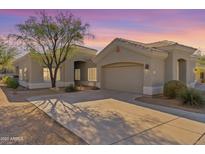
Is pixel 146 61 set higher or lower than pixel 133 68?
higher

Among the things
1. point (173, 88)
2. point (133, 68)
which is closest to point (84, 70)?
point (133, 68)

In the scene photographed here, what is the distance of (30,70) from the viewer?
1691cm

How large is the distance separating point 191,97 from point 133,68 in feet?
17.3

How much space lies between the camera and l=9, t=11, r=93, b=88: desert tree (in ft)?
47.2

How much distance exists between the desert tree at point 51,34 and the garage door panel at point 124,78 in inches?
158

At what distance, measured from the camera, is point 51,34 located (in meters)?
14.9

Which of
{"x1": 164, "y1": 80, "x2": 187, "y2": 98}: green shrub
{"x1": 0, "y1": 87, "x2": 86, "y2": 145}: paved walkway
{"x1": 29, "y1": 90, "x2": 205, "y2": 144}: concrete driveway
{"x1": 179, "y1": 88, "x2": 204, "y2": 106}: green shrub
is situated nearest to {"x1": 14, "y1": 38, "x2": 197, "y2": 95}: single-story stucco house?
{"x1": 164, "y1": 80, "x2": 187, "y2": 98}: green shrub

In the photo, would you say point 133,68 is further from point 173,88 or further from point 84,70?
point 84,70

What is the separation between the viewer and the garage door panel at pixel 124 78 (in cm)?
1278

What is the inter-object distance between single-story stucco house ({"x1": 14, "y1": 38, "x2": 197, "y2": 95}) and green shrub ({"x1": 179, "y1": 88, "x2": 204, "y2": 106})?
9.70ft

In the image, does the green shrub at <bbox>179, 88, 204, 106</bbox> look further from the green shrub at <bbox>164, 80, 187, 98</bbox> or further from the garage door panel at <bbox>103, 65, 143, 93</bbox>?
the garage door panel at <bbox>103, 65, 143, 93</bbox>
